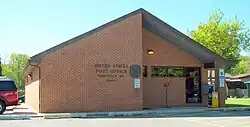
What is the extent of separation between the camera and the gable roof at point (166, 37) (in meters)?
19.5

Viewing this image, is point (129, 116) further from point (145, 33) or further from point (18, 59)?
point (18, 59)

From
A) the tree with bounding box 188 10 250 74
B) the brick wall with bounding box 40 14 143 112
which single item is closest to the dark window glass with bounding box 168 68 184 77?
the brick wall with bounding box 40 14 143 112

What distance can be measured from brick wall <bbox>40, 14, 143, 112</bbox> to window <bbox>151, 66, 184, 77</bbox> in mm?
3142

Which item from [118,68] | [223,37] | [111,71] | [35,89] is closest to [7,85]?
[35,89]

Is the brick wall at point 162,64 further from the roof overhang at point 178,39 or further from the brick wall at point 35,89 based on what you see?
the brick wall at point 35,89

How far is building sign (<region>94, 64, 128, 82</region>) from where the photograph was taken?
65.9 ft

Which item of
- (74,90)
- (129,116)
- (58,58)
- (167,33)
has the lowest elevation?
(129,116)

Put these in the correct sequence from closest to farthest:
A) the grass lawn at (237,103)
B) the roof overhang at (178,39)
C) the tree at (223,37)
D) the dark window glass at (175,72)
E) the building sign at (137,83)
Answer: the building sign at (137,83) < the roof overhang at (178,39) < the dark window glass at (175,72) < the grass lawn at (237,103) < the tree at (223,37)

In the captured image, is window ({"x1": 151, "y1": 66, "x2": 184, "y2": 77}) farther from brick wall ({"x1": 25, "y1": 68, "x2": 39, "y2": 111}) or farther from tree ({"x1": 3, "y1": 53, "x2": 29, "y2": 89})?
tree ({"x1": 3, "y1": 53, "x2": 29, "y2": 89})

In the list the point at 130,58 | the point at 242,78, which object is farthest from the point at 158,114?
the point at 242,78

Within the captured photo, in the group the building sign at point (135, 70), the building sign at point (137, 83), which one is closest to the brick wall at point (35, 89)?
the building sign at point (135, 70)

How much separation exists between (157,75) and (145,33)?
280 centimetres

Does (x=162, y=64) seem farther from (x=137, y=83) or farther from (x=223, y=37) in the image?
(x=223, y=37)

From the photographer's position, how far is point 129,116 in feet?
59.4
